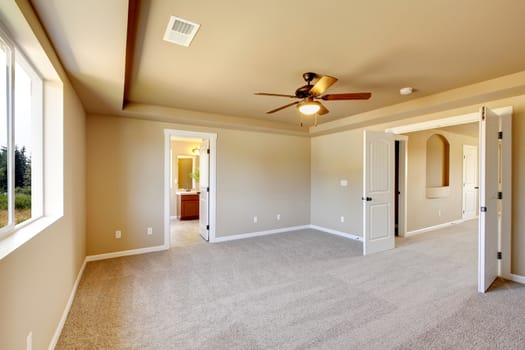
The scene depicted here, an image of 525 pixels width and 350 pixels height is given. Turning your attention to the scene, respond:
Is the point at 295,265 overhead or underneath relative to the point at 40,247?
underneath

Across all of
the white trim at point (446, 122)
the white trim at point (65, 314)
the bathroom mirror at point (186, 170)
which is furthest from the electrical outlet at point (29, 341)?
the bathroom mirror at point (186, 170)

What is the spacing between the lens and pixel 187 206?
712 cm

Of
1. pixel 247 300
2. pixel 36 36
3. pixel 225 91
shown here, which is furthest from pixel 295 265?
pixel 36 36

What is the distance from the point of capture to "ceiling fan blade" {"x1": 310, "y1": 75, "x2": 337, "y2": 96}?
2.31 m

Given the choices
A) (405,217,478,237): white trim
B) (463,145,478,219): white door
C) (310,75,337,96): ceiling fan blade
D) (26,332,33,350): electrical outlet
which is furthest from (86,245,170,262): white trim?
(463,145,478,219): white door

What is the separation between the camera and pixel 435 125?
392 centimetres

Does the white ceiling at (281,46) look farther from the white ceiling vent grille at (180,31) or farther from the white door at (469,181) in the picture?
the white door at (469,181)

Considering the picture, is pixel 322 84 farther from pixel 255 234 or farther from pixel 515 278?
pixel 255 234

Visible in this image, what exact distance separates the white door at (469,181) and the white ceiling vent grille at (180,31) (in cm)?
767

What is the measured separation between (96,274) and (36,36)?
9.39ft

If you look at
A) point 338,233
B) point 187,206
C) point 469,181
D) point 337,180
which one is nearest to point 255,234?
point 338,233

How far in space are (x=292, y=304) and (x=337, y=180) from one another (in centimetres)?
346

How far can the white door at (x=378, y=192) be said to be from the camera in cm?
412

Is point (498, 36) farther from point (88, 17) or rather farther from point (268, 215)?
point (268, 215)
